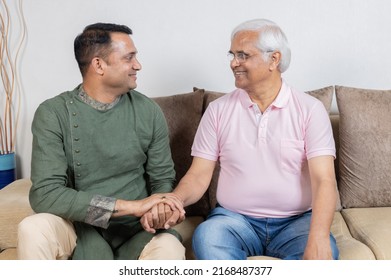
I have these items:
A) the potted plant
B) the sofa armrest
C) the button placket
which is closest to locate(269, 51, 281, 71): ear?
the button placket

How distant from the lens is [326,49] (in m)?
2.34

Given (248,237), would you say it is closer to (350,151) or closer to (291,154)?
(291,154)

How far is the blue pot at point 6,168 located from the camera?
2.42 m

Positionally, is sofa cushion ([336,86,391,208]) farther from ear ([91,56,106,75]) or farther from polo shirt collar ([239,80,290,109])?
ear ([91,56,106,75])

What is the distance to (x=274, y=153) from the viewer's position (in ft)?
5.48

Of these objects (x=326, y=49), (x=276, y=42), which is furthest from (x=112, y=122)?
(x=326, y=49)

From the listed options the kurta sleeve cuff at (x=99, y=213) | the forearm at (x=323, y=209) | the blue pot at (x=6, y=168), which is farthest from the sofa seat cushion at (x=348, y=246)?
the blue pot at (x=6, y=168)

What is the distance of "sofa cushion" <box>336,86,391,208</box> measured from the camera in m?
1.99

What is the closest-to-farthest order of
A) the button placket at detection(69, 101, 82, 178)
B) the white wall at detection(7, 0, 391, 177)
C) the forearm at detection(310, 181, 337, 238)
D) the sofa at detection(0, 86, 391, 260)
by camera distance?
1. the forearm at detection(310, 181, 337, 238)
2. the button placket at detection(69, 101, 82, 178)
3. the sofa at detection(0, 86, 391, 260)
4. the white wall at detection(7, 0, 391, 177)

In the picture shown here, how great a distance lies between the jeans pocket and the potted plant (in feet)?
4.49

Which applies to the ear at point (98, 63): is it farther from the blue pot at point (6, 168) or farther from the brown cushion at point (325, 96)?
the blue pot at point (6, 168)

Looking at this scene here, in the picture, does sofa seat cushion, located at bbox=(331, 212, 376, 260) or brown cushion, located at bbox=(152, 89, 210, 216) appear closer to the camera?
sofa seat cushion, located at bbox=(331, 212, 376, 260)

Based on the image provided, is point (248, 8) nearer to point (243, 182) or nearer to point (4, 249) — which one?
point (243, 182)

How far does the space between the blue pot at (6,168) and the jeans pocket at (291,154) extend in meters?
1.36
